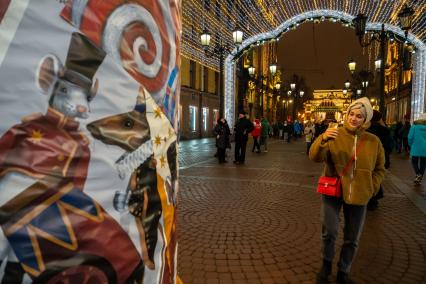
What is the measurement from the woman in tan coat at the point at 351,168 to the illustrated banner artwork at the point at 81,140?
2.18 m

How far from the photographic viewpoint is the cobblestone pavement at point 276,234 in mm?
3615

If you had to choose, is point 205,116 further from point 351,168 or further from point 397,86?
point 351,168

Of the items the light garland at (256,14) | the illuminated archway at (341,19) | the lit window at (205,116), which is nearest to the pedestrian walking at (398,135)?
the illuminated archway at (341,19)

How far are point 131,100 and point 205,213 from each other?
15.3 feet

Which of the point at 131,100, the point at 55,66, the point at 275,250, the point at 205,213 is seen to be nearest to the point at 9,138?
the point at 55,66

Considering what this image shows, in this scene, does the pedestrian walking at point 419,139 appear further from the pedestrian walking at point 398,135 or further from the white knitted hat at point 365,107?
the pedestrian walking at point 398,135

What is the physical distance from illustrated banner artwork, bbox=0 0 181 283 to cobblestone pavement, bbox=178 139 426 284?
2386mm

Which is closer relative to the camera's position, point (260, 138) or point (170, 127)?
point (170, 127)

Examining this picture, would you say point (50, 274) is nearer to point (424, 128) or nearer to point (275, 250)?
point (275, 250)

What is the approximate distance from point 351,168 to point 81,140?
2627mm

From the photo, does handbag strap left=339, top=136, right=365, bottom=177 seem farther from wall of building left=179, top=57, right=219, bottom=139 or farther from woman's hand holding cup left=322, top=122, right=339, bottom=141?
wall of building left=179, top=57, right=219, bottom=139

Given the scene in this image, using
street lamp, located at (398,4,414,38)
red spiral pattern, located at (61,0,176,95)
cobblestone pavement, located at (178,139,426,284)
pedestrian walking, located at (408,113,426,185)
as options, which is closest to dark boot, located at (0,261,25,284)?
red spiral pattern, located at (61,0,176,95)

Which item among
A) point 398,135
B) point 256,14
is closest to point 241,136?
point 256,14

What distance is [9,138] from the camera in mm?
1025
